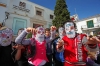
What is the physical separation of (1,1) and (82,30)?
1860 cm

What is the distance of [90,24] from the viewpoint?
21531 mm

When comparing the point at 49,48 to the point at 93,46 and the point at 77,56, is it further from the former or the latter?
the point at 93,46

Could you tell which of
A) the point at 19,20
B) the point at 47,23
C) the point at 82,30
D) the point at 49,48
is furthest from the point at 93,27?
the point at 49,48

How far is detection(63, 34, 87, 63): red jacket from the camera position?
1.53 meters

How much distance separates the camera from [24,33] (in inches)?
62.4

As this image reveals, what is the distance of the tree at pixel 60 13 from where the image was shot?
46.3 feet

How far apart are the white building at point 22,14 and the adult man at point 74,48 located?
9.83 meters

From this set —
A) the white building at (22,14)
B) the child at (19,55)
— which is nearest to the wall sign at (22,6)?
the white building at (22,14)

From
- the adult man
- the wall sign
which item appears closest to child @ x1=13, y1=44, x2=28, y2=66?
the adult man

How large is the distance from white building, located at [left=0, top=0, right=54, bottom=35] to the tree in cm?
150

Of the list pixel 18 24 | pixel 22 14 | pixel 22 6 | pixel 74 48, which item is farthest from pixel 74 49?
pixel 22 6

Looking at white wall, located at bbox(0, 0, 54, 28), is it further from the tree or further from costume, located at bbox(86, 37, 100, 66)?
costume, located at bbox(86, 37, 100, 66)

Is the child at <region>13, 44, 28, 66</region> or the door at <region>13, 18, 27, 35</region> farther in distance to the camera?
the door at <region>13, 18, 27, 35</region>

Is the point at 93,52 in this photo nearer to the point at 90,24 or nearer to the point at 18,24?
the point at 18,24
